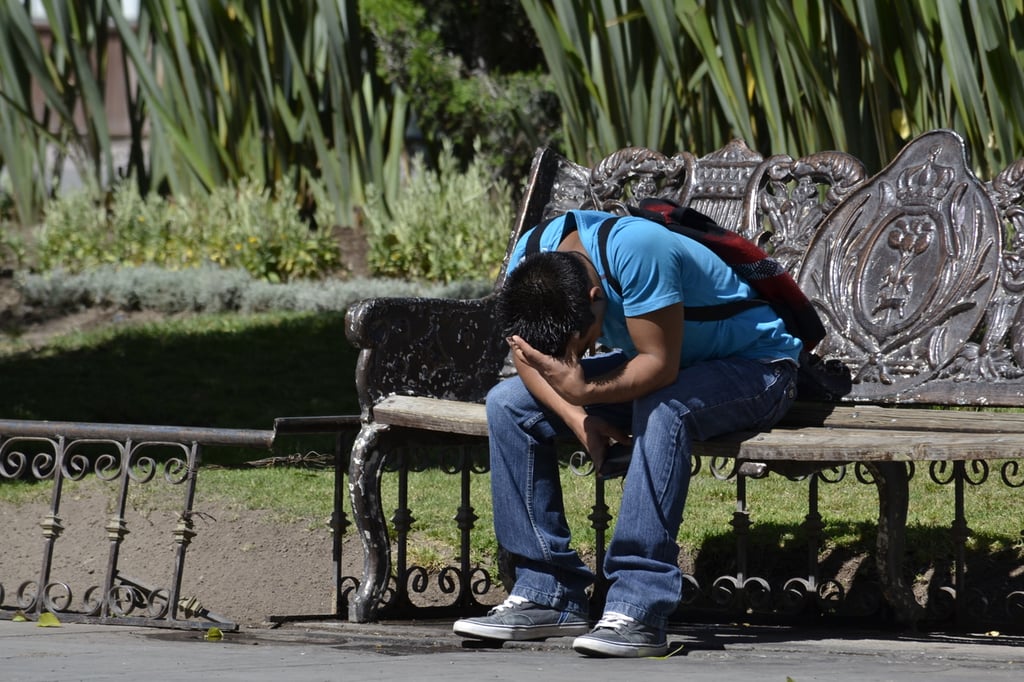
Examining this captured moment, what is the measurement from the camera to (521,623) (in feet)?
12.3

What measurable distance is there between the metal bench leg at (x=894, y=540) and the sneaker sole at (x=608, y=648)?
1067 millimetres

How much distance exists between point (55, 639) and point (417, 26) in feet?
30.2

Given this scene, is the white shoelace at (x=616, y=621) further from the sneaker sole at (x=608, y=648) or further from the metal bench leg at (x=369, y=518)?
the metal bench leg at (x=369, y=518)

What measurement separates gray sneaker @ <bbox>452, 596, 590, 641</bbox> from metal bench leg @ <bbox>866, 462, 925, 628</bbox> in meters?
0.96

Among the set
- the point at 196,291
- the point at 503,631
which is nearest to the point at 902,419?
the point at 503,631

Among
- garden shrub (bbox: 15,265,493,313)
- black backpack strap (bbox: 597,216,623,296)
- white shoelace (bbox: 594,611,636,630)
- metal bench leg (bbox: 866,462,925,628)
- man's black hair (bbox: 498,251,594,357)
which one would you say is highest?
garden shrub (bbox: 15,265,493,313)

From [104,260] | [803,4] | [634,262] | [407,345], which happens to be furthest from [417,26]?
[634,262]

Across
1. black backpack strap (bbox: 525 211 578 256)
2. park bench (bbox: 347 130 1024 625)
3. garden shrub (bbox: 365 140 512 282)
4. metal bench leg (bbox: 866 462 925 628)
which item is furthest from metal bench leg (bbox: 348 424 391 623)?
garden shrub (bbox: 365 140 512 282)

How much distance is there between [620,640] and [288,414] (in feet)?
15.7

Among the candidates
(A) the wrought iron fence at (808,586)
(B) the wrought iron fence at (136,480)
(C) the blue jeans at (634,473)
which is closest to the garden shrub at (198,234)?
(A) the wrought iron fence at (808,586)

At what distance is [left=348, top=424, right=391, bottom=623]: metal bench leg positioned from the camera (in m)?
4.26

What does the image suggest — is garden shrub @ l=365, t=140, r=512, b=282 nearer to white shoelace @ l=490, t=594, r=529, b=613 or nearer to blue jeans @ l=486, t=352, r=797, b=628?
blue jeans @ l=486, t=352, r=797, b=628

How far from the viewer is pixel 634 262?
358 cm

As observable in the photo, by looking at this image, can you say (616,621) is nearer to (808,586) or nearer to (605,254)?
(605,254)
